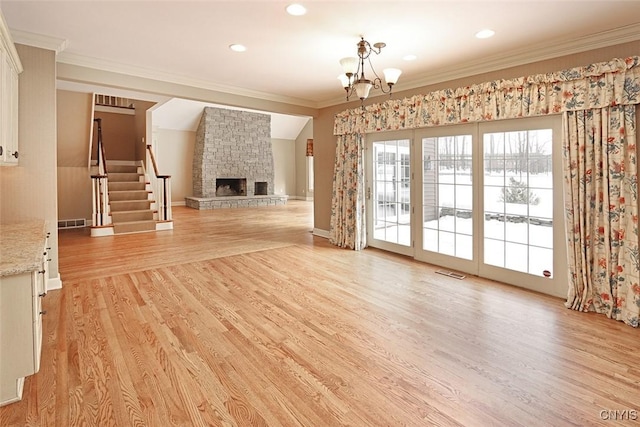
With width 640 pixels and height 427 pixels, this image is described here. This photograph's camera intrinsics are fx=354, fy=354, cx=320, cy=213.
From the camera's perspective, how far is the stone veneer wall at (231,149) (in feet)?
41.3

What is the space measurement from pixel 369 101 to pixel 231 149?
8.54 m

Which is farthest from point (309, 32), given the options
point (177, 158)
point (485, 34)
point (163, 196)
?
point (177, 158)

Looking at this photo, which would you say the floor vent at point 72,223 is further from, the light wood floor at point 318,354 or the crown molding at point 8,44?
the crown molding at point 8,44

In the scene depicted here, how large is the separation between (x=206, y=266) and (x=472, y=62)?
422 cm

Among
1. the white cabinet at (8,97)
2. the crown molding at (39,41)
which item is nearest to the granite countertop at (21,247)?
the white cabinet at (8,97)

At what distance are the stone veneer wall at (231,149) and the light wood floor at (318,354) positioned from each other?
8.52 meters

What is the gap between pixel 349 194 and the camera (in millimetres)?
5914

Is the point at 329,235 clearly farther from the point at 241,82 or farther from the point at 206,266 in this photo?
the point at 241,82

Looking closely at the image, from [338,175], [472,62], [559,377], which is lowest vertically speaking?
[559,377]

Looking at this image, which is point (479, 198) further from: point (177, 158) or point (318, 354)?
point (177, 158)

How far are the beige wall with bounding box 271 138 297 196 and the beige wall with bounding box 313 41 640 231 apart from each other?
889 centimetres

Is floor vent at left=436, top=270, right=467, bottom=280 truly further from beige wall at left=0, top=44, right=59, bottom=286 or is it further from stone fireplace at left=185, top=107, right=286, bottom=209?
stone fireplace at left=185, top=107, right=286, bottom=209

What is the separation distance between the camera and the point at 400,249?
5430 mm

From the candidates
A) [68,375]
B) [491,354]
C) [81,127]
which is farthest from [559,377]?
[81,127]
